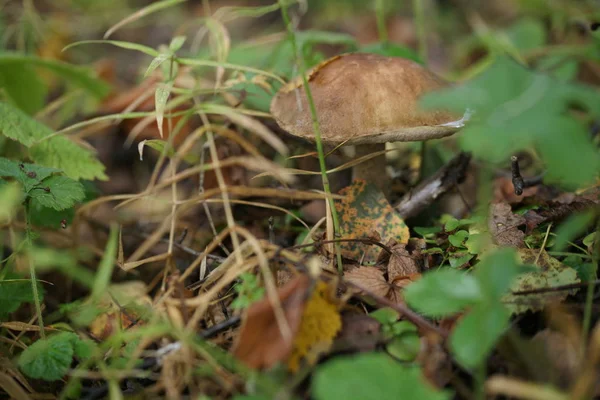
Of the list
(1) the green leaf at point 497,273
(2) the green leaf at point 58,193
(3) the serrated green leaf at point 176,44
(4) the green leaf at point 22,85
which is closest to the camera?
(1) the green leaf at point 497,273

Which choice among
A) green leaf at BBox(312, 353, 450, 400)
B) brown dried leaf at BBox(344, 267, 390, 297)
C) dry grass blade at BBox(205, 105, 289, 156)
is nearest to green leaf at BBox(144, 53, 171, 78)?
dry grass blade at BBox(205, 105, 289, 156)

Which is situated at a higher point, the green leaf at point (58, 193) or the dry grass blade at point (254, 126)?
the dry grass blade at point (254, 126)

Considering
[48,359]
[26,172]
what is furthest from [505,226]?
[26,172]

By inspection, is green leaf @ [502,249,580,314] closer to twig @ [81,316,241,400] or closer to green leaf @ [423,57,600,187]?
green leaf @ [423,57,600,187]

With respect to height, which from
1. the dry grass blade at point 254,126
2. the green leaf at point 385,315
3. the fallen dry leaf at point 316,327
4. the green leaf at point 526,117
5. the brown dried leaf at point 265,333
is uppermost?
the green leaf at point 526,117

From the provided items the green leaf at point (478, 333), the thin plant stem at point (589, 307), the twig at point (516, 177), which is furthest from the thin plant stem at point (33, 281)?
the twig at point (516, 177)

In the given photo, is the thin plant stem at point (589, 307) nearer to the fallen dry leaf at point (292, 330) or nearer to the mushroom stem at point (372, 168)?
the fallen dry leaf at point (292, 330)
